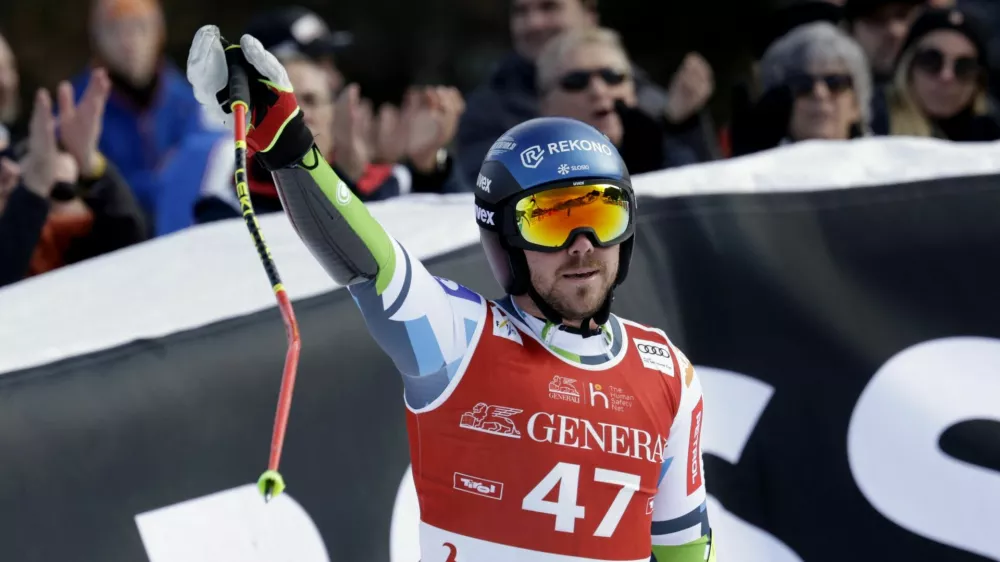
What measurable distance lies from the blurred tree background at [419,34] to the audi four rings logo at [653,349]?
29.6 ft

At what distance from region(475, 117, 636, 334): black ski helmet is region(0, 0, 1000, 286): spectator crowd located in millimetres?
1821

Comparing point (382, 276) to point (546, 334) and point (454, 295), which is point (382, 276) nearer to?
point (454, 295)

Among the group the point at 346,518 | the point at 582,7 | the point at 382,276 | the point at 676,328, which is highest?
the point at 582,7

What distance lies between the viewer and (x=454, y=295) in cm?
393

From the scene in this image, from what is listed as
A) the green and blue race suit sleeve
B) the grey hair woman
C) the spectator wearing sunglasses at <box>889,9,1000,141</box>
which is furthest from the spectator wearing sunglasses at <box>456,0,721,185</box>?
the green and blue race suit sleeve

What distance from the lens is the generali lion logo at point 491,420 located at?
387 centimetres

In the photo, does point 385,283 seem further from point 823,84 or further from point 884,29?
point 884,29

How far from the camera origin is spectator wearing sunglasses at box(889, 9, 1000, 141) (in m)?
7.04

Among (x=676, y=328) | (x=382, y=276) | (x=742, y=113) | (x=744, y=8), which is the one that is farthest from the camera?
(x=744, y=8)

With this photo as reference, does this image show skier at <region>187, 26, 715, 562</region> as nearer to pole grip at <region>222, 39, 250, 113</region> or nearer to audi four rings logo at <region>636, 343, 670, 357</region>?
audi four rings logo at <region>636, 343, 670, 357</region>

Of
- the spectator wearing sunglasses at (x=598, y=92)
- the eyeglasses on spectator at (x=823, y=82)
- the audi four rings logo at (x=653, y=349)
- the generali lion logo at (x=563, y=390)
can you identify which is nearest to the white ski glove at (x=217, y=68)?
the generali lion logo at (x=563, y=390)

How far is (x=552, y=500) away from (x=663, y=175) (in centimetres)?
225

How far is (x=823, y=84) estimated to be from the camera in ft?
22.1

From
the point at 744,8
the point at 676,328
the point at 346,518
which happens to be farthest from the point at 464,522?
the point at 744,8
